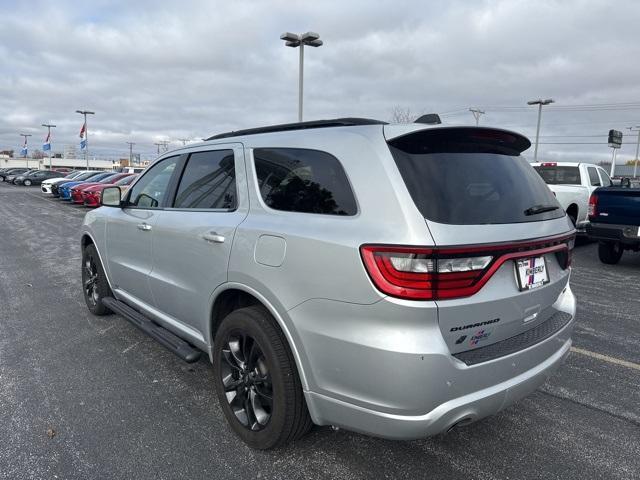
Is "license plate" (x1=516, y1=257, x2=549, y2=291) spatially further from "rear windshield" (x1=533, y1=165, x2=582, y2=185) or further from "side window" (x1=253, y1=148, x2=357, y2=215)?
"rear windshield" (x1=533, y1=165, x2=582, y2=185)

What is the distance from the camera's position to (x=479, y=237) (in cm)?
215

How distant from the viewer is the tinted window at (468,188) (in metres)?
2.17

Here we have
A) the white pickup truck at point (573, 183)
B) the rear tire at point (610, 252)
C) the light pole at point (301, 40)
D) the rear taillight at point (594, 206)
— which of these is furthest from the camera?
the light pole at point (301, 40)

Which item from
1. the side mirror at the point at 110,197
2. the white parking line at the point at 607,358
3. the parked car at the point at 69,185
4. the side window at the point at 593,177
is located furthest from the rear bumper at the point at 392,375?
the parked car at the point at 69,185

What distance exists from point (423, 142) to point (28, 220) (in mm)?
16339

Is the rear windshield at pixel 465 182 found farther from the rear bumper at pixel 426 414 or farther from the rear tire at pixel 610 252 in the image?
the rear tire at pixel 610 252

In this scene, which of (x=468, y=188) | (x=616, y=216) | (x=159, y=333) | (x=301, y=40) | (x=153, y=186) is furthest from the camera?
(x=301, y=40)

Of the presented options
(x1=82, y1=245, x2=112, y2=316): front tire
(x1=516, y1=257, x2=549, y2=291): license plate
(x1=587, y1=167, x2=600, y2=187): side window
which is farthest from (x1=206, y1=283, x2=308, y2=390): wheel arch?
(x1=587, y1=167, x2=600, y2=187): side window

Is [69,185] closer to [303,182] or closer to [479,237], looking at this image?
[303,182]

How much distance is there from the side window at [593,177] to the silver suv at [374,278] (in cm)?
1027

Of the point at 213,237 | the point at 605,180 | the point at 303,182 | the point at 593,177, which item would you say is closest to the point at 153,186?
the point at 213,237

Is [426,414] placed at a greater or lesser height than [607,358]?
greater

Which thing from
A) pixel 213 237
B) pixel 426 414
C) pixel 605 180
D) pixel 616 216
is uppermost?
pixel 605 180

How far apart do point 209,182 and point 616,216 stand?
7.56 meters
